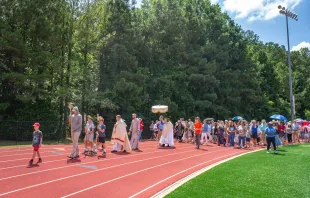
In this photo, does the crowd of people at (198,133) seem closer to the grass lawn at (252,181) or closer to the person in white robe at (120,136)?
the person in white robe at (120,136)

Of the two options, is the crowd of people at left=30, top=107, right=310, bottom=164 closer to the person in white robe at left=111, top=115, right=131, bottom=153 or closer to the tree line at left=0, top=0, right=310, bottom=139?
the person in white robe at left=111, top=115, right=131, bottom=153

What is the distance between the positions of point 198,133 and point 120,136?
542cm

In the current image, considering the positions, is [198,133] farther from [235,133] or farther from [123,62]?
[123,62]

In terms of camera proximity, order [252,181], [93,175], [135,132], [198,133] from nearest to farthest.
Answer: [252,181]
[93,175]
[135,132]
[198,133]

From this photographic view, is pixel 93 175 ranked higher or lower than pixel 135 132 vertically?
lower

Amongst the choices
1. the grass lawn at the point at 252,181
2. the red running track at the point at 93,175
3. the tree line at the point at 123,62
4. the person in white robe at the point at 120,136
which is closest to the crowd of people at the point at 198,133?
the person in white robe at the point at 120,136

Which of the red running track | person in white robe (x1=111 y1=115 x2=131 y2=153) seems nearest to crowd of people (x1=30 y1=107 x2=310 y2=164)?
person in white robe (x1=111 y1=115 x2=131 y2=153)

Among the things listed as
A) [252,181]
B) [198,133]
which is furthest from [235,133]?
[252,181]

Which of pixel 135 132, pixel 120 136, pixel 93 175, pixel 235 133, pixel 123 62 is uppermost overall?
pixel 123 62

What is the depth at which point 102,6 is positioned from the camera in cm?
3058

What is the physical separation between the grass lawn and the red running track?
3.06 feet

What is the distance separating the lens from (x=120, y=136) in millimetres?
15289

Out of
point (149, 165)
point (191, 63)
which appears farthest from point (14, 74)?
point (191, 63)

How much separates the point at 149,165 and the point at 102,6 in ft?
75.2
